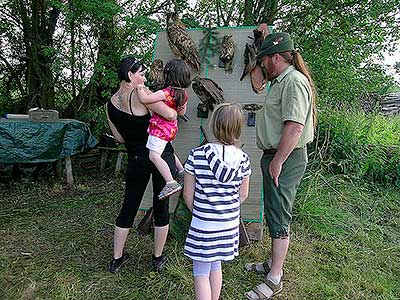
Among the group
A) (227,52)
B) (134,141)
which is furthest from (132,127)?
(227,52)

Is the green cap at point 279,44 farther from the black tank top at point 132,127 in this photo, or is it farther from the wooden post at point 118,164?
the wooden post at point 118,164

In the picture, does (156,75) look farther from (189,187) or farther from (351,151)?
(351,151)

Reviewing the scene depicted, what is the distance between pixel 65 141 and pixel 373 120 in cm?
436

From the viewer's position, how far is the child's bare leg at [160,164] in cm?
227

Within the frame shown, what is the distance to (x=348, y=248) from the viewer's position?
3104 millimetres

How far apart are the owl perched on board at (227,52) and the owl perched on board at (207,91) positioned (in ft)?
0.77

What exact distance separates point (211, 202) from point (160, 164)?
0.62m

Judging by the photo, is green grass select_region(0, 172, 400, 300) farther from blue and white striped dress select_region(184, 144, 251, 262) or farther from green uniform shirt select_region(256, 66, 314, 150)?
green uniform shirt select_region(256, 66, 314, 150)

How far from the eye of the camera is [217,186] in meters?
1.76

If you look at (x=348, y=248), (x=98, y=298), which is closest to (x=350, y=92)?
(x=348, y=248)

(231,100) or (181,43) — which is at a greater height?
(181,43)

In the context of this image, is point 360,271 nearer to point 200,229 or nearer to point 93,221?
point 200,229

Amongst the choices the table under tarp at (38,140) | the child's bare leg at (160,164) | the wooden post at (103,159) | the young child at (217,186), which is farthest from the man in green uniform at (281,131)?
the wooden post at (103,159)

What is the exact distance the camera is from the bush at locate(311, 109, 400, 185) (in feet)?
15.0
